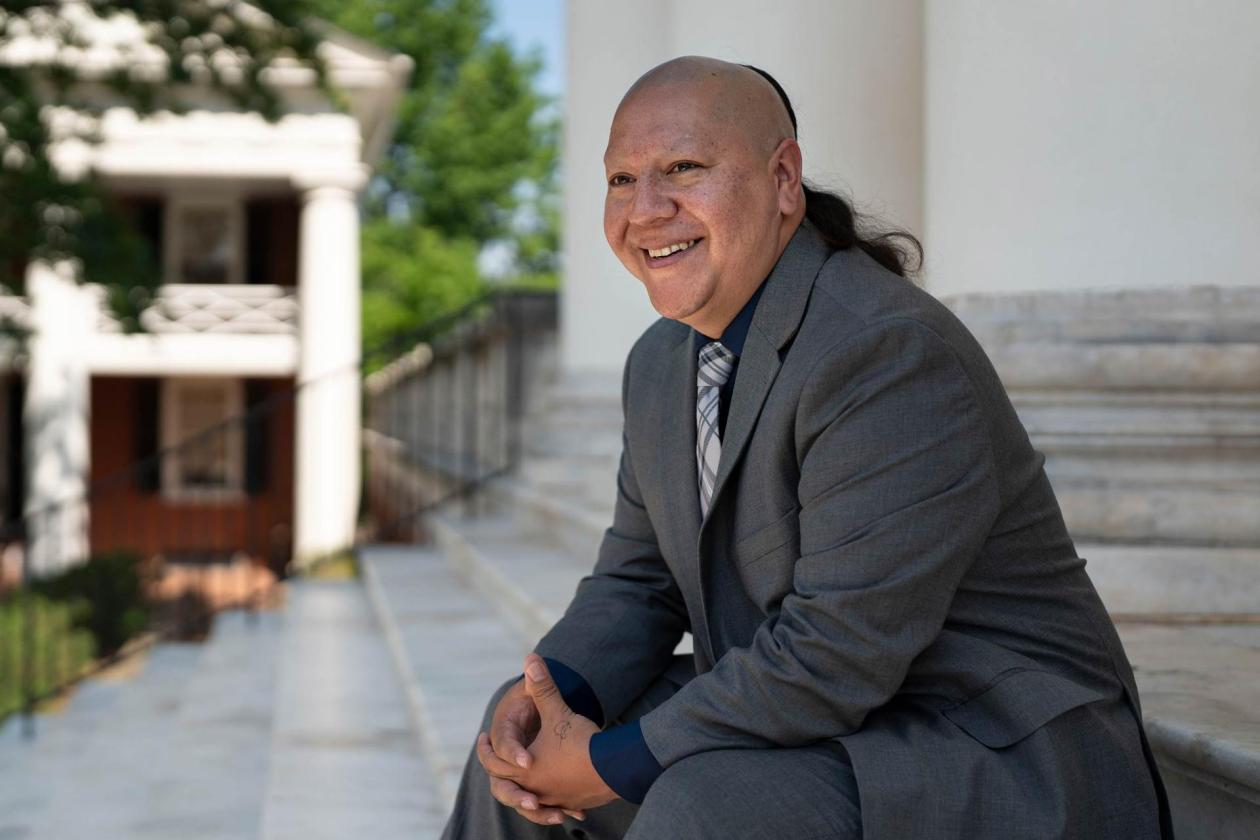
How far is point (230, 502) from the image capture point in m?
21.9

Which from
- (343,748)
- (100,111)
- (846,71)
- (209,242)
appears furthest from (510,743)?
(209,242)

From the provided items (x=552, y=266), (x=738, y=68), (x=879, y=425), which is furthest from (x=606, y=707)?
(x=552, y=266)

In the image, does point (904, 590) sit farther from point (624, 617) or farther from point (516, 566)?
point (516, 566)

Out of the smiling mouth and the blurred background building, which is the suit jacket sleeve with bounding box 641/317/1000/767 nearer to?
the smiling mouth

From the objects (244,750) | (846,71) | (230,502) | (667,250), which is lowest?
(230,502)

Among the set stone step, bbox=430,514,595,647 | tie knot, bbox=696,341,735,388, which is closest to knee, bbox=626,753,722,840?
tie knot, bbox=696,341,735,388

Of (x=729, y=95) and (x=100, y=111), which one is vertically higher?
(x=100, y=111)

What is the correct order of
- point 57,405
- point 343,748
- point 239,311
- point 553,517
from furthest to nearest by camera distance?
point 239,311, point 57,405, point 553,517, point 343,748

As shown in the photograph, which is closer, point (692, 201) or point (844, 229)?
point (692, 201)

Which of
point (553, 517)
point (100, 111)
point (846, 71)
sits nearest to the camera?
point (846, 71)

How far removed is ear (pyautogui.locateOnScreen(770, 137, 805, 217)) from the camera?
7.21 feet

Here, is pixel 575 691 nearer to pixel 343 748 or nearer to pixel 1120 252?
pixel 1120 252

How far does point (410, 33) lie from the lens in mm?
36875

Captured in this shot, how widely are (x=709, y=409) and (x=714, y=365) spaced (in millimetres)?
79
